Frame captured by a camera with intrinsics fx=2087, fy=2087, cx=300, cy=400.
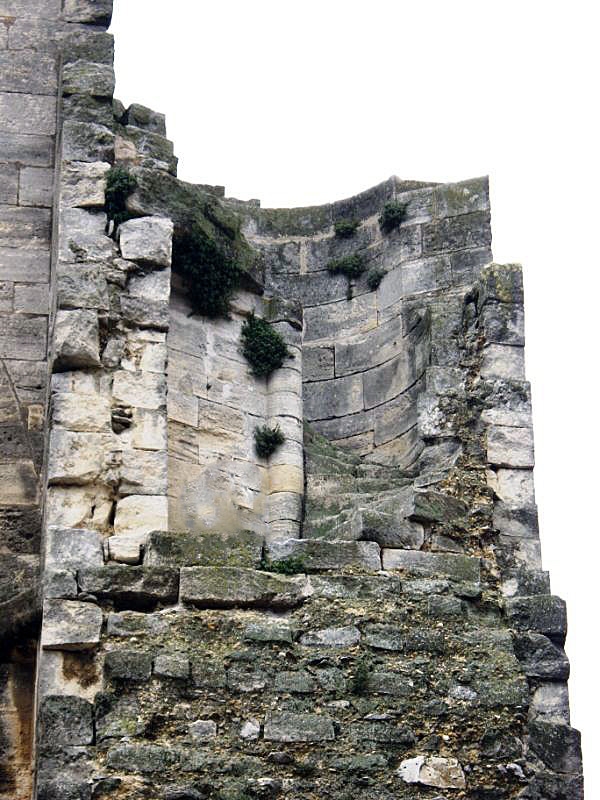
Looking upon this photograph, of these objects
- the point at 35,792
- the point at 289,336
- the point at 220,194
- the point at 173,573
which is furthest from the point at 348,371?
the point at 35,792

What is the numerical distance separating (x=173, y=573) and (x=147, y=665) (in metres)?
0.79

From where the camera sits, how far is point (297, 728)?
14234mm

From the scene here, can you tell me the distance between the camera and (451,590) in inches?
600

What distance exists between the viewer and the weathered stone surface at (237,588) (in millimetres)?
14680

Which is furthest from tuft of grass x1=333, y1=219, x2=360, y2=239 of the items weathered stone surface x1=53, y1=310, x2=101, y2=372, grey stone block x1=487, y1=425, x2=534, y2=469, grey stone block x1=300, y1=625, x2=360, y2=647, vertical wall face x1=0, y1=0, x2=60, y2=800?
grey stone block x1=300, y1=625, x2=360, y2=647

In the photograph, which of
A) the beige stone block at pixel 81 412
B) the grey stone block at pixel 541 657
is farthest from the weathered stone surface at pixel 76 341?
the grey stone block at pixel 541 657

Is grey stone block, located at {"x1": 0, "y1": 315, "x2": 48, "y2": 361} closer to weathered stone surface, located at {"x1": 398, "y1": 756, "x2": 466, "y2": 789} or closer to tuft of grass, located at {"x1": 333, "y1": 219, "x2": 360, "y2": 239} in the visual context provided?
tuft of grass, located at {"x1": 333, "y1": 219, "x2": 360, "y2": 239}

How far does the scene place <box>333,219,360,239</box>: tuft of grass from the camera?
18109mm

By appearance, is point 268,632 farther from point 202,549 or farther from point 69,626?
point 69,626

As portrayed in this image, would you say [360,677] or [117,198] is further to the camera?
[117,198]

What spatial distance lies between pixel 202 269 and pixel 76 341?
4.97ft

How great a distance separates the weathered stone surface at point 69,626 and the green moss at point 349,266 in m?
4.70

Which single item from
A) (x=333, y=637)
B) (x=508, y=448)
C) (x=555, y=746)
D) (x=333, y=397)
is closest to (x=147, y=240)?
(x=333, y=397)

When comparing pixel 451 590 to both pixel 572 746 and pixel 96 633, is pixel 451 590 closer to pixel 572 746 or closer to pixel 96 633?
pixel 572 746
